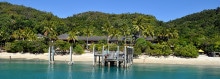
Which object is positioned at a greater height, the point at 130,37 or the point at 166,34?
the point at 166,34

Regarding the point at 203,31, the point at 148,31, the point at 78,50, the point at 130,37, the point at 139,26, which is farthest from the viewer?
the point at 203,31

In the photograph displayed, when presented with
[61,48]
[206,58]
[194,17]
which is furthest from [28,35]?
[194,17]

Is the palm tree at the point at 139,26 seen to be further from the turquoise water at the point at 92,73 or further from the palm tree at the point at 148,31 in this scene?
the turquoise water at the point at 92,73

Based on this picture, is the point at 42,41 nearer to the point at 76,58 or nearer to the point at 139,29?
the point at 76,58

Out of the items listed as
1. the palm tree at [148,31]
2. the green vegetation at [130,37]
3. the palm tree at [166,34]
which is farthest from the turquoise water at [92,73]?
the palm tree at [148,31]

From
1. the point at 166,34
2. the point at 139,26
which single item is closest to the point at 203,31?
the point at 166,34

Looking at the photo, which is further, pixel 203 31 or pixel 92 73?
pixel 203 31

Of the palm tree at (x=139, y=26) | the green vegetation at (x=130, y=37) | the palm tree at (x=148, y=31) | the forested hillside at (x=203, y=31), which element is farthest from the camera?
the palm tree at (x=148, y=31)

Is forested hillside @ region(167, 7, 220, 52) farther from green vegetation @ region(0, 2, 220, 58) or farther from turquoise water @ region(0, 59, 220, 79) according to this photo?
turquoise water @ region(0, 59, 220, 79)

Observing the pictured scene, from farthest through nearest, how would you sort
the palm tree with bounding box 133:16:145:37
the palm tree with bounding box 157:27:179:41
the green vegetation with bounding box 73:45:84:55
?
the palm tree with bounding box 133:16:145:37 → the palm tree with bounding box 157:27:179:41 → the green vegetation with bounding box 73:45:84:55

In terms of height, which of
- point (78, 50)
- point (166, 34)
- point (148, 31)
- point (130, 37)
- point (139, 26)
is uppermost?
point (139, 26)

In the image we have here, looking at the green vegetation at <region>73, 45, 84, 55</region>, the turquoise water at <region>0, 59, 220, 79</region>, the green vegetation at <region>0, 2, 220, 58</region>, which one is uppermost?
the green vegetation at <region>0, 2, 220, 58</region>

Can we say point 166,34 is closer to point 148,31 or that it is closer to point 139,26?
point 148,31

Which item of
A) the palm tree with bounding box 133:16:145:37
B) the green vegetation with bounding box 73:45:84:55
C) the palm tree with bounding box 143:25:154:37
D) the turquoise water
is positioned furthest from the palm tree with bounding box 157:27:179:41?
the turquoise water
